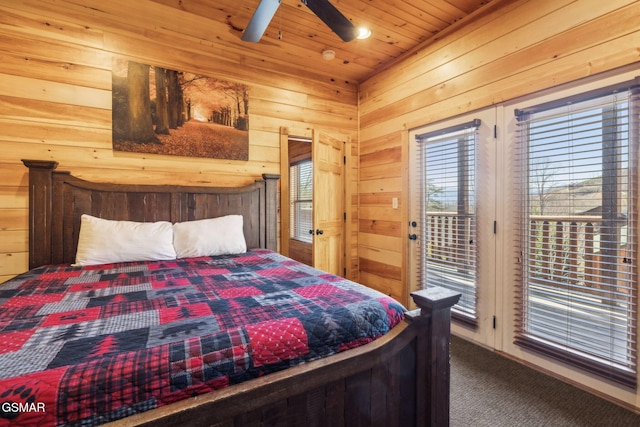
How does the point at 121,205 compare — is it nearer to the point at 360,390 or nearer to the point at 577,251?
the point at 360,390

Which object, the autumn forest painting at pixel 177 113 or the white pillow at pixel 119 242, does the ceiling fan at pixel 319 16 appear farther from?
the white pillow at pixel 119 242

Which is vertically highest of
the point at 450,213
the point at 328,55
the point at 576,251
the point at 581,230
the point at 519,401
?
the point at 328,55

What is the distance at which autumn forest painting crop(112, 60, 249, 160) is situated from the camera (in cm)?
266

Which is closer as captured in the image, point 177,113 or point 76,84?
point 76,84

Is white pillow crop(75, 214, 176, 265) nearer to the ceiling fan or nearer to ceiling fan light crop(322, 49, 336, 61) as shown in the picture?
the ceiling fan

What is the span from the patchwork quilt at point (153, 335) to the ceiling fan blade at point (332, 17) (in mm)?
1512

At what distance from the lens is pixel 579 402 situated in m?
1.77

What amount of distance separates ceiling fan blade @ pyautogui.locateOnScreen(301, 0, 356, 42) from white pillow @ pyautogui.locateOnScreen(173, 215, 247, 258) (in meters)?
1.77

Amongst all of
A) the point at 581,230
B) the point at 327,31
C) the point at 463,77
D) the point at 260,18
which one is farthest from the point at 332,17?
the point at 581,230

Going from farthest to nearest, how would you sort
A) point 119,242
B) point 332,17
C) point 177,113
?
point 177,113 < point 119,242 < point 332,17

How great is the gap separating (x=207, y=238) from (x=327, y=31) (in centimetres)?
216

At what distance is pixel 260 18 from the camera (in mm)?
1843

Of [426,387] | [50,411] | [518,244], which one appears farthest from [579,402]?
[50,411]

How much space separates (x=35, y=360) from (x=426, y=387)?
129cm
